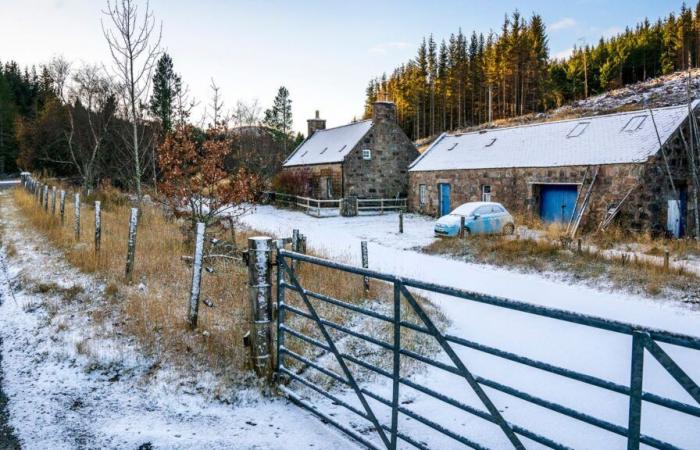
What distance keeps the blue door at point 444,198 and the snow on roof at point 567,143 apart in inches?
43.6

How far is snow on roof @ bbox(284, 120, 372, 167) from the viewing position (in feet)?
106

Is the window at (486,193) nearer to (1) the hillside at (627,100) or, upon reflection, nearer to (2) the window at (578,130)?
(2) the window at (578,130)

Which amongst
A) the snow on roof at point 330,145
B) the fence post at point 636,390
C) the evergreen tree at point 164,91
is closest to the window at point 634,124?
the snow on roof at point 330,145

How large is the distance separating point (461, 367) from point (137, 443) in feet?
9.43

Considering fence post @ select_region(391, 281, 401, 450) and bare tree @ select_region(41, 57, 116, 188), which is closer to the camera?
fence post @ select_region(391, 281, 401, 450)

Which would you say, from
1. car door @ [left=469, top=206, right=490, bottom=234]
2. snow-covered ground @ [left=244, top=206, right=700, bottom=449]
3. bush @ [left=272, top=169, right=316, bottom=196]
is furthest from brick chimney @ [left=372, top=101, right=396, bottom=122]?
snow-covered ground @ [left=244, top=206, right=700, bottom=449]

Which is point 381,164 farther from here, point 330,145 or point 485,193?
point 485,193

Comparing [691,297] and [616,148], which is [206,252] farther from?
[616,148]

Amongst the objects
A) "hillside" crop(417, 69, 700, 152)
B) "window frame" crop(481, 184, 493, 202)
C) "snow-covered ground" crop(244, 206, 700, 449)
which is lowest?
"snow-covered ground" crop(244, 206, 700, 449)

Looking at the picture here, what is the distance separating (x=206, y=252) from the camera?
1038cm

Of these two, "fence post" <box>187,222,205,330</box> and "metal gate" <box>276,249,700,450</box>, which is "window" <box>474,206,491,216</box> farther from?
"metal gate" <box>276,249,700,450</box>

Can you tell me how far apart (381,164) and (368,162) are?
3.57 feet

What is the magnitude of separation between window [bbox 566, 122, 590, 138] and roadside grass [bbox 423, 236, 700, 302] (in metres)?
8.94

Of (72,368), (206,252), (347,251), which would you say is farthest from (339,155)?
(72,368)
